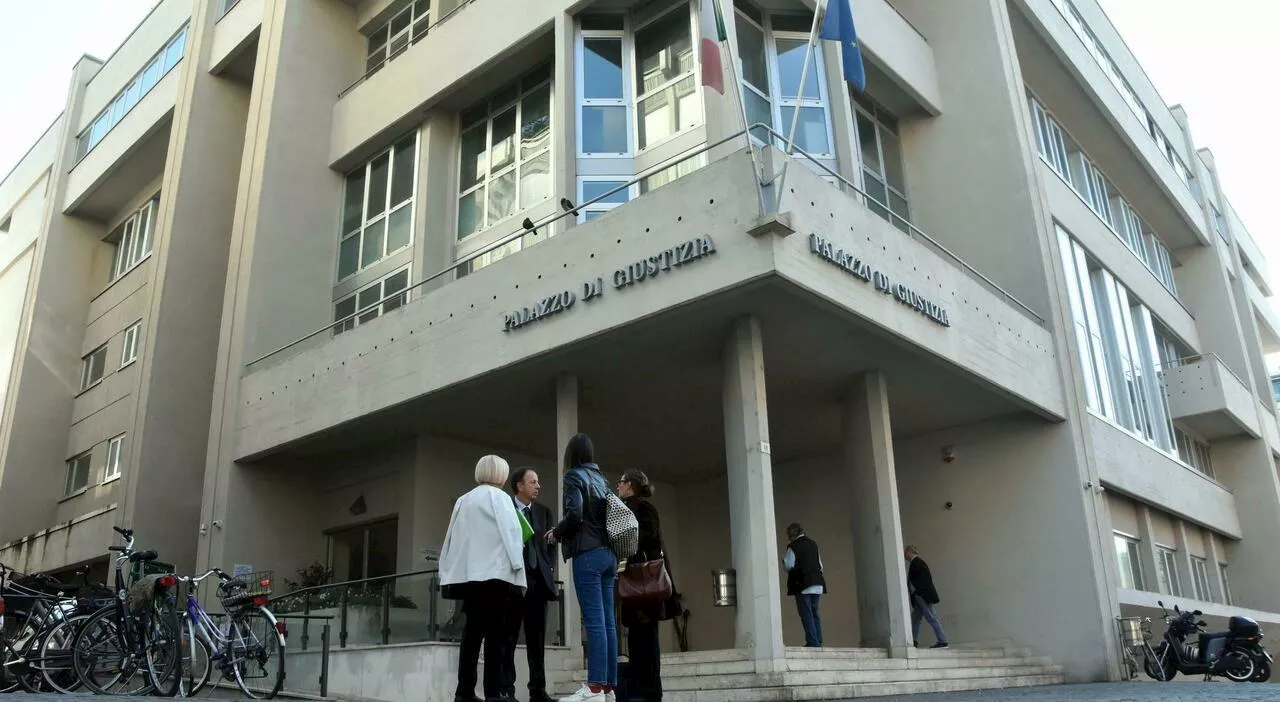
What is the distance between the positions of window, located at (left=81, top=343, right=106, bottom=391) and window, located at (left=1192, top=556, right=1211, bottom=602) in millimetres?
27829

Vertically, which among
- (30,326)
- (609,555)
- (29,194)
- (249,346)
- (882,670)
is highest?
(29,194)

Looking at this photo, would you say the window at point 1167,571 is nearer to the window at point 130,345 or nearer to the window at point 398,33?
the window at point 398,33

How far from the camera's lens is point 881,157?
61.9ft

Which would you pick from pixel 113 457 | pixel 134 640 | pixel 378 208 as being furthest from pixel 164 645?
pixel 113 457

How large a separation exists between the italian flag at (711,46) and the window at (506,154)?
192 inches

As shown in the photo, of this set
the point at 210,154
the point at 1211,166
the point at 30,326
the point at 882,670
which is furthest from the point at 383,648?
the point at 1211,166

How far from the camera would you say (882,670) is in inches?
459

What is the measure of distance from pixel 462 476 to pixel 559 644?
19.2 ft

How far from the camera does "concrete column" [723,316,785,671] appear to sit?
1102 cm

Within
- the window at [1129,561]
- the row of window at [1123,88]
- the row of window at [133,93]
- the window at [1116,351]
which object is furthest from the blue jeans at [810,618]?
the row of window at [133,93]

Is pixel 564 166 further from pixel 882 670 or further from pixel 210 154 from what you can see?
pixel 210 154

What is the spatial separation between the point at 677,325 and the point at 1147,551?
43.0ft

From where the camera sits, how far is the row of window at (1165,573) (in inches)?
757

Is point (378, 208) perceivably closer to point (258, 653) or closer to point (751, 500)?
point (751, 500)
